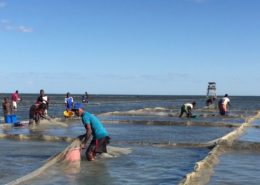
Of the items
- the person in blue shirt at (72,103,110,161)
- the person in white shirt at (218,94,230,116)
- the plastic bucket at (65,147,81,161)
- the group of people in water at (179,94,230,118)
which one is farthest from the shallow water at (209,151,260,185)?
the person in white shirt at (218,94,230,116)

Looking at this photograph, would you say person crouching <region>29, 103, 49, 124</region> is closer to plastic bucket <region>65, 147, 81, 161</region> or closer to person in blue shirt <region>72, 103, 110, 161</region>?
person in blue shirt <region>72, 103, 110, 161</region>

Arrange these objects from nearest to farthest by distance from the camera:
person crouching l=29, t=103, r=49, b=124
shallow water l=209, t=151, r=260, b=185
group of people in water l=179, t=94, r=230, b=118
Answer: shallow water l=209, t=151, r=260, b=185, person crouching l=29, t=103, r=49, b=124, group of people in water l=179, t=94, r=230, b=118

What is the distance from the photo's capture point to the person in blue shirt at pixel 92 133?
1230 cm

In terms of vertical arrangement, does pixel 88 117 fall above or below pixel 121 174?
above

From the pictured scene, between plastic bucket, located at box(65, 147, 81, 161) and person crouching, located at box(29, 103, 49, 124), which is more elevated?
person crouching, located at box(29, 103, 49, 124)

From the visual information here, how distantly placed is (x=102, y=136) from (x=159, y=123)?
16.4 meters

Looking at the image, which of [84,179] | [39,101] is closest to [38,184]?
[84,179]

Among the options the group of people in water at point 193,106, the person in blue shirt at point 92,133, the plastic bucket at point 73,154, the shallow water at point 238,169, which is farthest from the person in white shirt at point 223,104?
the plastic bucket at point 73,154

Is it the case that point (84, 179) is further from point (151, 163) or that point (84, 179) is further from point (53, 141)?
point (53, 141)

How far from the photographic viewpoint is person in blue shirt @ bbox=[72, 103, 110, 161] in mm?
12297

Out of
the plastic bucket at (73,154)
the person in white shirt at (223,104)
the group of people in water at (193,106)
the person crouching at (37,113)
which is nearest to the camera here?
the plastic bucket at (73,154)

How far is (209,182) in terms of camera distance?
1045 centimetres

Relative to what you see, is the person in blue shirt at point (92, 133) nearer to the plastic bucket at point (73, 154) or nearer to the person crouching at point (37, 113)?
the plastic bucket at point (73, 154)

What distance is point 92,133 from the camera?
12570 mm
